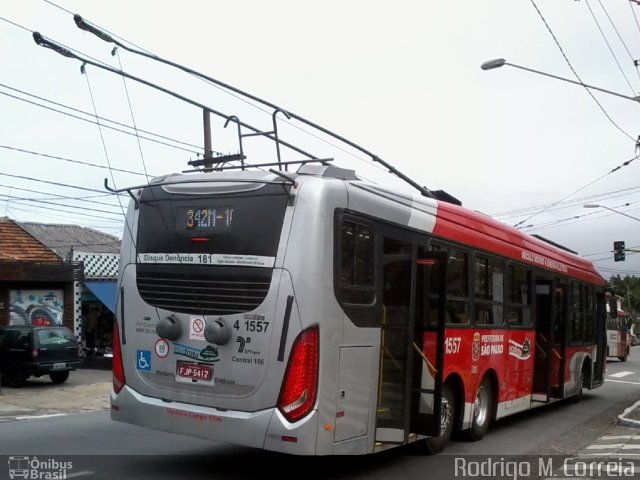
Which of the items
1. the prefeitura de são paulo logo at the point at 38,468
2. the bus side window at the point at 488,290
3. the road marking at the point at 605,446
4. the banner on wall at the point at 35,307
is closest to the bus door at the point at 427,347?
the bus side window at the point at 488,290

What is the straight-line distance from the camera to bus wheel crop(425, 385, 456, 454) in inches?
367

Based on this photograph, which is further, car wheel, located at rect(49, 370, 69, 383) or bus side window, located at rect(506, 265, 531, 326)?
car wheel, located at rect(49, 370, 69, 383)

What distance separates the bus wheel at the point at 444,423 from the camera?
931 cm

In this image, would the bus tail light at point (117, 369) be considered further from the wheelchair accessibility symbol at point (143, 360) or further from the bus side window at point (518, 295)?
the bus side window at point (518, 295)

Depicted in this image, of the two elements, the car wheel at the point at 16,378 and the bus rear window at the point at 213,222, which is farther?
the car wheel at the point at 16,378

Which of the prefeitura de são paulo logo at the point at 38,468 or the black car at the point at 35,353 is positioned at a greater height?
the black car at the point at 35,353

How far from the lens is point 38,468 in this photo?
805 cm

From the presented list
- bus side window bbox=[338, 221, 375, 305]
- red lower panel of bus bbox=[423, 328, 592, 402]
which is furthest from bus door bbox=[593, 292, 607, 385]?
bus side window bbox=[338, 221, 375, 305]

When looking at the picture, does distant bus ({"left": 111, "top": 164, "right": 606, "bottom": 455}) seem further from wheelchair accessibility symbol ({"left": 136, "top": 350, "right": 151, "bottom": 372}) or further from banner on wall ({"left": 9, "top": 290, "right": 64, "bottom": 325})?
banner on wall ({"left": 9, "top": 290, "right": 64, "bottom": 325})

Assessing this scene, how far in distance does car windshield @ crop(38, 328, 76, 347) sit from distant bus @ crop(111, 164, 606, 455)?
40.2 ft

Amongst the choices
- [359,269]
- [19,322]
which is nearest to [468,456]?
[359,269]

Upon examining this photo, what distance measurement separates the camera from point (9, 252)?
82.9 ft

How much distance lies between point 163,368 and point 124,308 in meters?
0.91

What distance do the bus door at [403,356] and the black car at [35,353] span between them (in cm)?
1346
